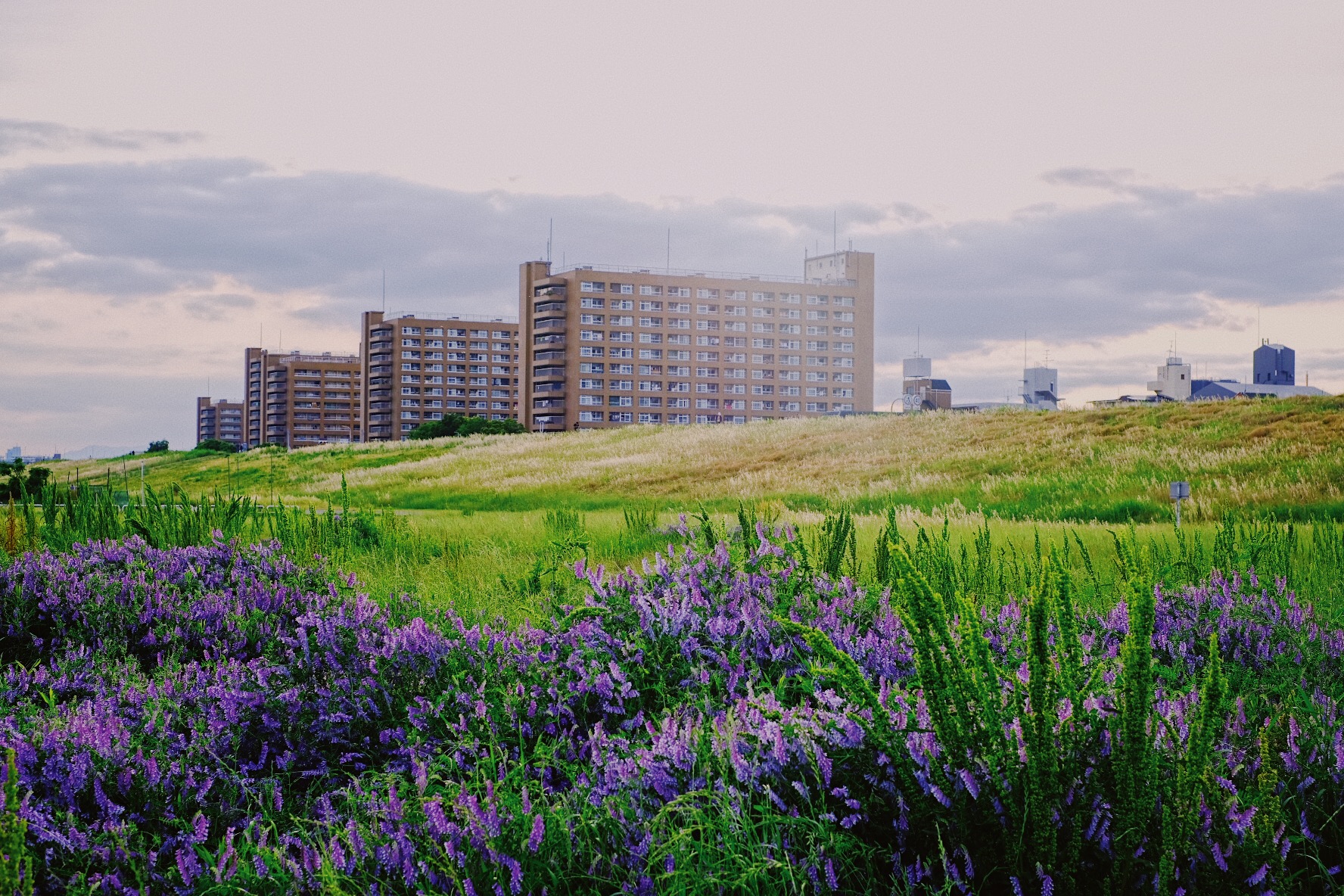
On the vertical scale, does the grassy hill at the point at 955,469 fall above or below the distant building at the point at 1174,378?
below

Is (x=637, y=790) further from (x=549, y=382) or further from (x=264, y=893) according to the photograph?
(x=549, y=382)

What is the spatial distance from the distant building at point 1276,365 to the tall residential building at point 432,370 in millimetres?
97846

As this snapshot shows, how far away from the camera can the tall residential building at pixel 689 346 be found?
130 m

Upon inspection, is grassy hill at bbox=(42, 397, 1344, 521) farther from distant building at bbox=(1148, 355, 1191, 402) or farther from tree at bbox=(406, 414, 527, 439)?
distant building at bbox=(1148, 355, 1191, 402)

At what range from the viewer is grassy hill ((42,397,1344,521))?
44.0 ft

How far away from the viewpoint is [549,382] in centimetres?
13012

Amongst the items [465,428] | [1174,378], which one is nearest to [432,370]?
[465,428]

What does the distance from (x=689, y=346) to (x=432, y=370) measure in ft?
147

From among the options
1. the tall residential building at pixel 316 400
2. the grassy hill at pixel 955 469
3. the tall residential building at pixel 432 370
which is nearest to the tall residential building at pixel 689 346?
the tall residential building at pixel 432 370

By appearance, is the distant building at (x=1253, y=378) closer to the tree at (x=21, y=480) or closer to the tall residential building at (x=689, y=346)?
the tall residential building at (x=689, y=346)

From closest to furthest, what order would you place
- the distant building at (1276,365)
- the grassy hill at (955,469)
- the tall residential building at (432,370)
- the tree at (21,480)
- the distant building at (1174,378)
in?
the tree at (21,480) → the grassy hill at (955,469) → the distant building at (1174,378) → the distant building at (1276,365) → the tall residential building at (432,370)

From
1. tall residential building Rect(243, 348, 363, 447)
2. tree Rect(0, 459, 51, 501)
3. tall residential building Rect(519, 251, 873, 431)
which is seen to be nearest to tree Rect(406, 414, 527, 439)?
tall residential building Rect(519, 251, 873, 431)

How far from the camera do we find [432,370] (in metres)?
158

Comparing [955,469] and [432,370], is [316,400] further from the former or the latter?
[955,469]
